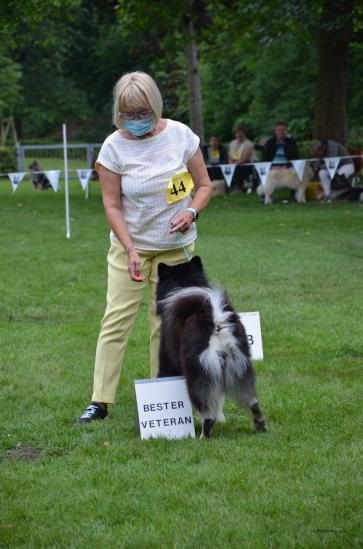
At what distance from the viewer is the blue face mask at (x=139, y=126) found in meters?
4.88

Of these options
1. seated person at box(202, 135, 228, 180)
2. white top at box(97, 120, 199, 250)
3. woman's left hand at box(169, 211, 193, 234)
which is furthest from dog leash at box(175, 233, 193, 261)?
seated person at box(202, 135, 228, 180)

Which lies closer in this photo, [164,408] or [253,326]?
[164,408]

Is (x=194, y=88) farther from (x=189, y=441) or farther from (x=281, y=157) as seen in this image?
(x=189, y=441)

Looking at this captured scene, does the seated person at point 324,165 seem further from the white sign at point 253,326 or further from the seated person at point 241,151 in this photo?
the white sign at point 253,326

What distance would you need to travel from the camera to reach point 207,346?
462cm

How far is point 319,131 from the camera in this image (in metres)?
21.8

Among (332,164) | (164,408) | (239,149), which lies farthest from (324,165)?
(164,408)

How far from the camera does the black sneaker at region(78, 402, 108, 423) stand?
5.36 meters

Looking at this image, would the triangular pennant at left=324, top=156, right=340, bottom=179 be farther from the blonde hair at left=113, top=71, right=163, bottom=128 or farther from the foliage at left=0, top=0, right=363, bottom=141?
the blonde hair at left=113, top=71, right=163, bottom=128

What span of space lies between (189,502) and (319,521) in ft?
1.89

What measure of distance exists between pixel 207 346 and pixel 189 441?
57 centimetres

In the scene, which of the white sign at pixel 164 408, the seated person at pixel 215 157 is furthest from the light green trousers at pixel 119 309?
the seated person at pixel 215 157

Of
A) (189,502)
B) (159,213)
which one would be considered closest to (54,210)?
(159,213)

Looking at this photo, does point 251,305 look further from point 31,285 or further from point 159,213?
point 159,213
